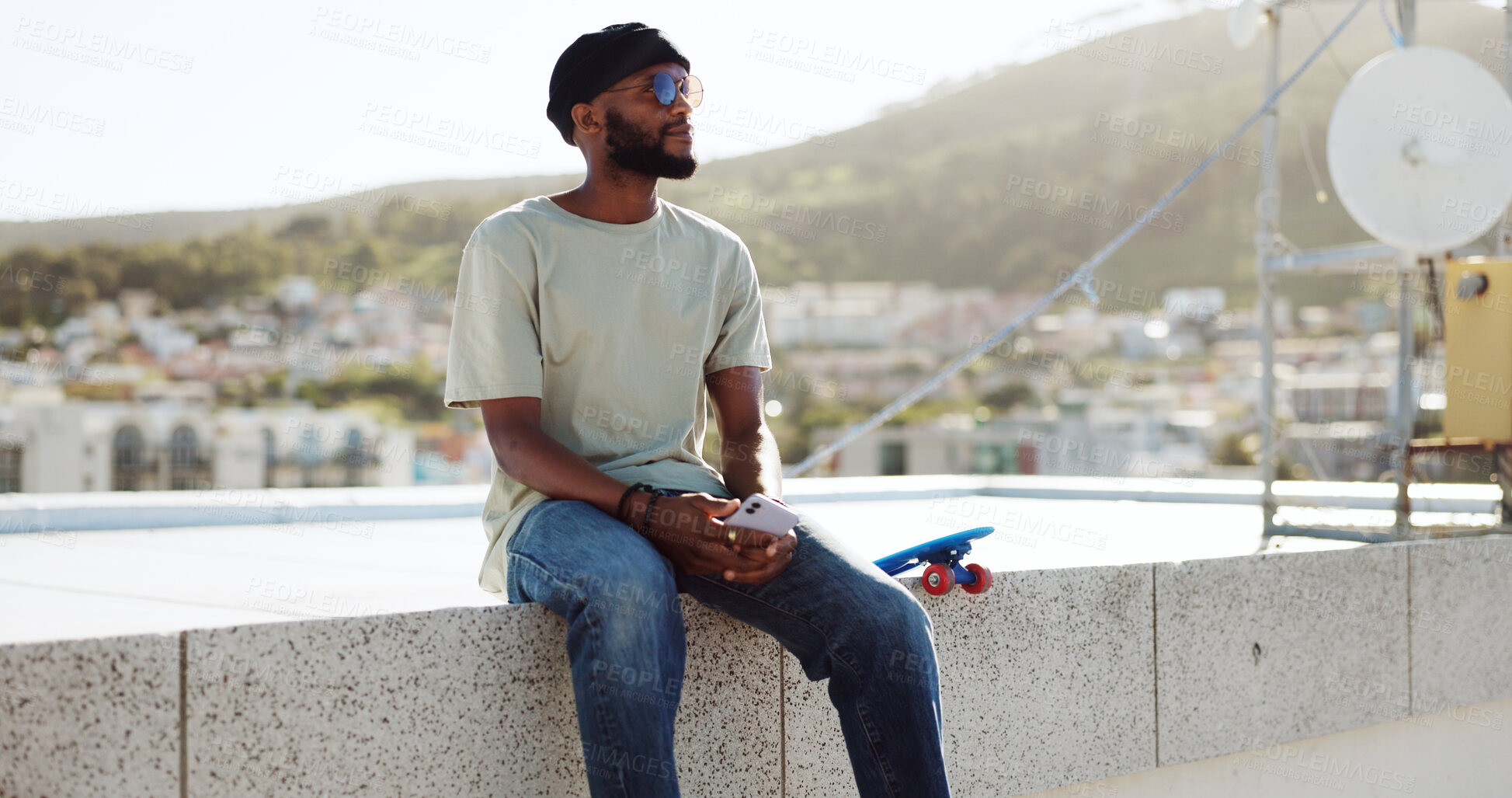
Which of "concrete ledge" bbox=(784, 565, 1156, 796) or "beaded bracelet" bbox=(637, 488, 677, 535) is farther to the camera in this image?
"concrete ledge" bbox=(784, 565, 1156, 796)

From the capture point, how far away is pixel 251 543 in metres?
4.90

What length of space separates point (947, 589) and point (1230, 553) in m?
1.17

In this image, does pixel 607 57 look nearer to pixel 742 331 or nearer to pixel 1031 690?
pixel 742 331

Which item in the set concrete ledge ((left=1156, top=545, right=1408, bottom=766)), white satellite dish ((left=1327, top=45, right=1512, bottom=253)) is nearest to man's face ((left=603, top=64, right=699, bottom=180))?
concrete ledge ((left=1156, top=545, right=1408, bottom=766))

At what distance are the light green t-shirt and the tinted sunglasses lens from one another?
237 mm

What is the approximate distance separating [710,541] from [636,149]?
0.87 meters

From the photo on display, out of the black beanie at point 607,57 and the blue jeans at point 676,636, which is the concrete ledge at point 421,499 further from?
the blue jeans at point 676,636

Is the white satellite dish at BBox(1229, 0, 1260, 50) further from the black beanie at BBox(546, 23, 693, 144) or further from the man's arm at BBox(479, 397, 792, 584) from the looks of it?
the man's arm at BBox(479, 397, 792, 584)

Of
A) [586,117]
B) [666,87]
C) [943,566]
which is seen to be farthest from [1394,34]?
[586,117]

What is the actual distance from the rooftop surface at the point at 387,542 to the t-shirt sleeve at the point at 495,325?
0.40 meters

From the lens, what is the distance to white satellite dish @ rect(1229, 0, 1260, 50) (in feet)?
16.9

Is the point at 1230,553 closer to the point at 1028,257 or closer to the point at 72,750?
the point at 72,750

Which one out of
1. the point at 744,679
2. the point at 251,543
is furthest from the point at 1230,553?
the point at 251,543

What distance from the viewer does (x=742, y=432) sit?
2578 millimetres
